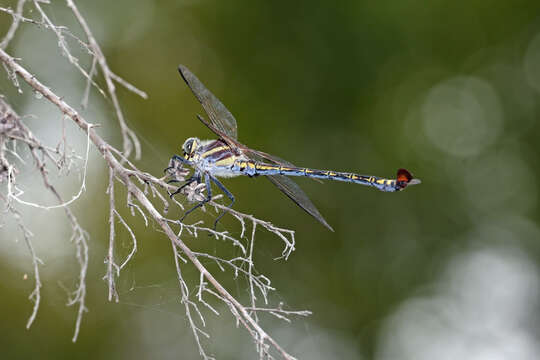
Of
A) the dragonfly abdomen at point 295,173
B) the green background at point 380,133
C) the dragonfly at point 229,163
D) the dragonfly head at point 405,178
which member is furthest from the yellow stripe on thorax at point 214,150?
the green background at point 380,133

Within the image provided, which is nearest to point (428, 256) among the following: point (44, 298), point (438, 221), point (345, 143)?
point (438, 221)

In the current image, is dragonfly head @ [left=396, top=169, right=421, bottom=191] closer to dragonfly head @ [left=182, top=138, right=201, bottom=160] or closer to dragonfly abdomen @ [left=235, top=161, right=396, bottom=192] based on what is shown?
dragonfly abdomen @ [left=235, top=161, right=396, bottom=192]

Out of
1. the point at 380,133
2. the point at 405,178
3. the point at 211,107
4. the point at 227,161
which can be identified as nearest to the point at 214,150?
the point at 227,161

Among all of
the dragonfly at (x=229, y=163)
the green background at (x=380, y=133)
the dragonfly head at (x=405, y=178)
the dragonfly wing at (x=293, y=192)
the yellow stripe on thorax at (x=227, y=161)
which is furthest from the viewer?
the green background at (x=380, y=133)

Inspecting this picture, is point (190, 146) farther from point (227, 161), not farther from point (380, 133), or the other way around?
point (380, 133)

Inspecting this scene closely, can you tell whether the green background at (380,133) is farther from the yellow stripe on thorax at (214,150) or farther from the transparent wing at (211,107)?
the yellow stripe on thorax at (214,150)

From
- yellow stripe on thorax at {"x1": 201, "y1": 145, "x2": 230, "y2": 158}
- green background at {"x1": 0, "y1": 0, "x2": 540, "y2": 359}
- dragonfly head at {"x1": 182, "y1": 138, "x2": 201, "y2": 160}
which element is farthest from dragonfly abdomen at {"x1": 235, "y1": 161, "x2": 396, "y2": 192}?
green background at {"x1": 0, "y1": 0, "x2": 540, "y2": 359}

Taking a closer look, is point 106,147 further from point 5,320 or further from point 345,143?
point 345,143
